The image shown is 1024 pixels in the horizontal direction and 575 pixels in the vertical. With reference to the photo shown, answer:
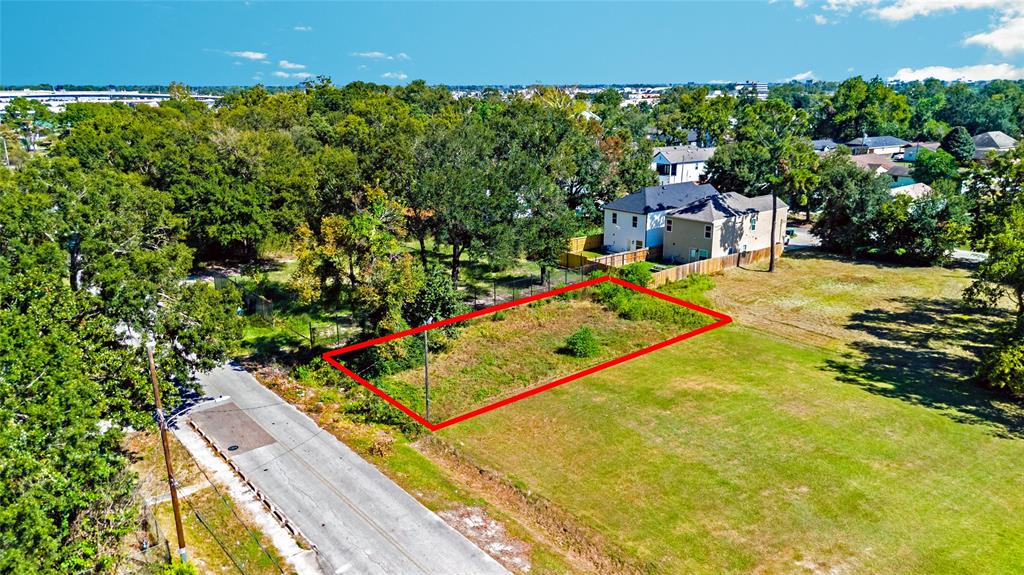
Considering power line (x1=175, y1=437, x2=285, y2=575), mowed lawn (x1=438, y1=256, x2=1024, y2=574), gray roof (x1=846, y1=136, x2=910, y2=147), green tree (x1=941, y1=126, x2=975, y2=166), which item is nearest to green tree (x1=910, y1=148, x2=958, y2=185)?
green tree (x1=941, y1=126, x2=975, y2=166)

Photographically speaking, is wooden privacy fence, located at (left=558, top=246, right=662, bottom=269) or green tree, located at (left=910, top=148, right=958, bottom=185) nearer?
wooden privacy fence, located at (left=558, top=246, right=662, bottom=269)

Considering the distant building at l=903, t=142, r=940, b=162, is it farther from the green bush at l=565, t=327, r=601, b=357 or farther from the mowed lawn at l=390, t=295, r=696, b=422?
the green bush at l=565, t=327, r=601, b=357

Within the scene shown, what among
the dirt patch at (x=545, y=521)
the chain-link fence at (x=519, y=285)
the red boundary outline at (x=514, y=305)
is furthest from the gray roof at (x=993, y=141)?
the dirt patch at (x=545, y=521)

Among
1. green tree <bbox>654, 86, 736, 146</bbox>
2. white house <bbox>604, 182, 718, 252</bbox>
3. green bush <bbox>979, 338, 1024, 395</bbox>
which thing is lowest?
green bush <bbox>979, 338, 1024, 395</bbox>

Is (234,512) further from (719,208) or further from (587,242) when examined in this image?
(719,208)

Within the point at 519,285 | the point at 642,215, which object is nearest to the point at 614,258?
the point at 642,215
